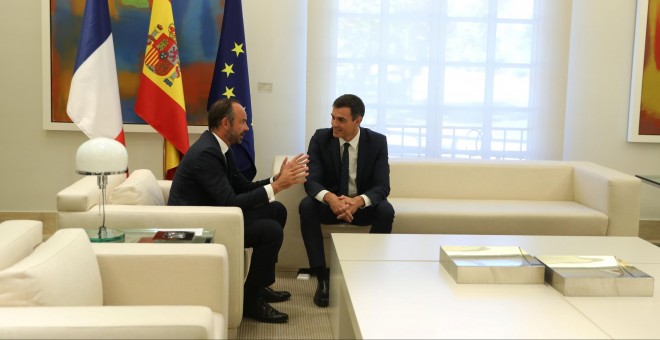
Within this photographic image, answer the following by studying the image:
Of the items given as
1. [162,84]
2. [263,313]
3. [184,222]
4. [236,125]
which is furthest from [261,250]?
[162,84]

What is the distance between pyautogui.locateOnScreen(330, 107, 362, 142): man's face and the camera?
5.22 meters

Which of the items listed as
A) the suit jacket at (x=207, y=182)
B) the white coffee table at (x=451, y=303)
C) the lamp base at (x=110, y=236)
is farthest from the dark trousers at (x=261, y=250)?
the lamp base at (x=110, y=236)

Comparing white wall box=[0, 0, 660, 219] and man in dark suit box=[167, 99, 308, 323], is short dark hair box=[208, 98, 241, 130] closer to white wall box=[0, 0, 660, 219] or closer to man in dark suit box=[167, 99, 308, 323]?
man in dark suit box=[167, 99, 308, 323]

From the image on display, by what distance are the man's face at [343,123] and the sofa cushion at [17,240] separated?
2.39 metres

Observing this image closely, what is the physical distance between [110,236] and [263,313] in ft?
3.52

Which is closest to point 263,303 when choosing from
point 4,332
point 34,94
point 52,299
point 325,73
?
point 52,299

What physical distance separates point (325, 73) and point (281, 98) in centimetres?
42

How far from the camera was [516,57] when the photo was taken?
22.2 ft

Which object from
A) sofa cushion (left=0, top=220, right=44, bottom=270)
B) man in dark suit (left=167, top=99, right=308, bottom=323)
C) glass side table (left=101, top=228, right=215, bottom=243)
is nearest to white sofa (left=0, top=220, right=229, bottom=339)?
sofa cushion (left=0, top=220, right=44, bottom=270)

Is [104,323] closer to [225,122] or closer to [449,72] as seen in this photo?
[225,122]

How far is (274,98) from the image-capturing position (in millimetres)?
6574

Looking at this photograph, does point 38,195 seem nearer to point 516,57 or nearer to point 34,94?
point 34,94

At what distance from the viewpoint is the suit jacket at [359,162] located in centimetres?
530

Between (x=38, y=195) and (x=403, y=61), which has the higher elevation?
(x=403, y=61)
